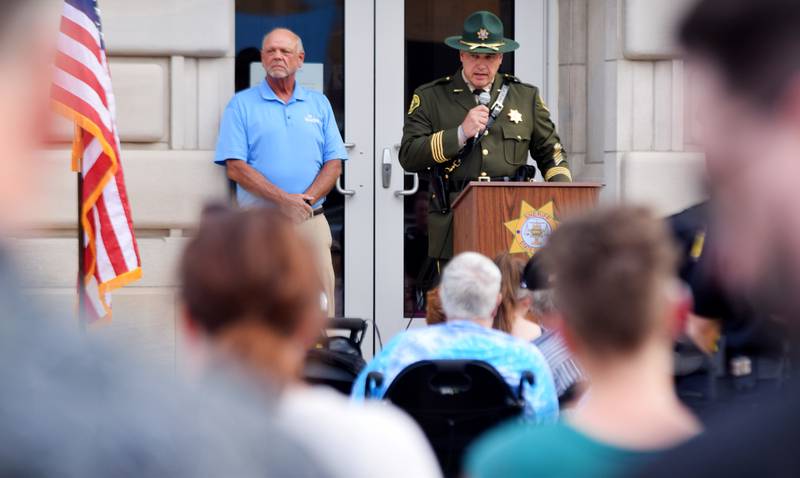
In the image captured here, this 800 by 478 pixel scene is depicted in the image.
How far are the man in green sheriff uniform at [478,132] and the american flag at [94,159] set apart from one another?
1.60 meters

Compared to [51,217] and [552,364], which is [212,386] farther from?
[51,217]

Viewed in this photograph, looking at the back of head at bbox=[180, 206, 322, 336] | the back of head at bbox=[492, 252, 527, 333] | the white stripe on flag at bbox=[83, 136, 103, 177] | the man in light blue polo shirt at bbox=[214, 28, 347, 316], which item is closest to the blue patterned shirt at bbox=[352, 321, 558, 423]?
the back of head at bbox=[492, 252, 527, 333]

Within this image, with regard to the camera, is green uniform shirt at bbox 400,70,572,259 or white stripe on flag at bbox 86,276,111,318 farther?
green uniform shirt at bbox 400,70,572,259

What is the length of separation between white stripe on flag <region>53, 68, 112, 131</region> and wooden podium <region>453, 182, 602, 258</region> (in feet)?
5.44

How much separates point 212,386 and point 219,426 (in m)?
0.06

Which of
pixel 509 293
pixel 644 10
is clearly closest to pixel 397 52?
pixel 644 10

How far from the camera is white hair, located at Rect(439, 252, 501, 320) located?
14.1 feet

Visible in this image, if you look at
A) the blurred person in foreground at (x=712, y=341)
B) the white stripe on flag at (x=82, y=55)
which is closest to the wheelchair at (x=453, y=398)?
the blurred person in foreground at (x=712, y=341)

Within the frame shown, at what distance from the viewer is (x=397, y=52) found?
805cm

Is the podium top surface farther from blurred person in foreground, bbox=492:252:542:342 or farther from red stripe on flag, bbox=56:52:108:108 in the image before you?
red stripe on flag, bbox=56:52:108:108

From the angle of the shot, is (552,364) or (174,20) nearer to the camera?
(552,364)

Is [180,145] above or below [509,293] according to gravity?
above

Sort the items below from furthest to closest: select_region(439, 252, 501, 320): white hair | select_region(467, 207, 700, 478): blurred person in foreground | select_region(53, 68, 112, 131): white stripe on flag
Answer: select_region(53, 68, 112, 131): white stripe on flag, select_region(439, 252, 501, 320): white hair, select_region(467, 207, 700, 478): blurred person in foreground

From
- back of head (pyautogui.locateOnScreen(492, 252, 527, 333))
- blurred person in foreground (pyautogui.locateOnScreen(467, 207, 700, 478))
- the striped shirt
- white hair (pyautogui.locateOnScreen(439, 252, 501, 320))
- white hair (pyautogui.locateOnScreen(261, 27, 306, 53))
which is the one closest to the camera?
blurred person in foreground (pyautogui.locateOnScreen(467, 207, 700, 478))
